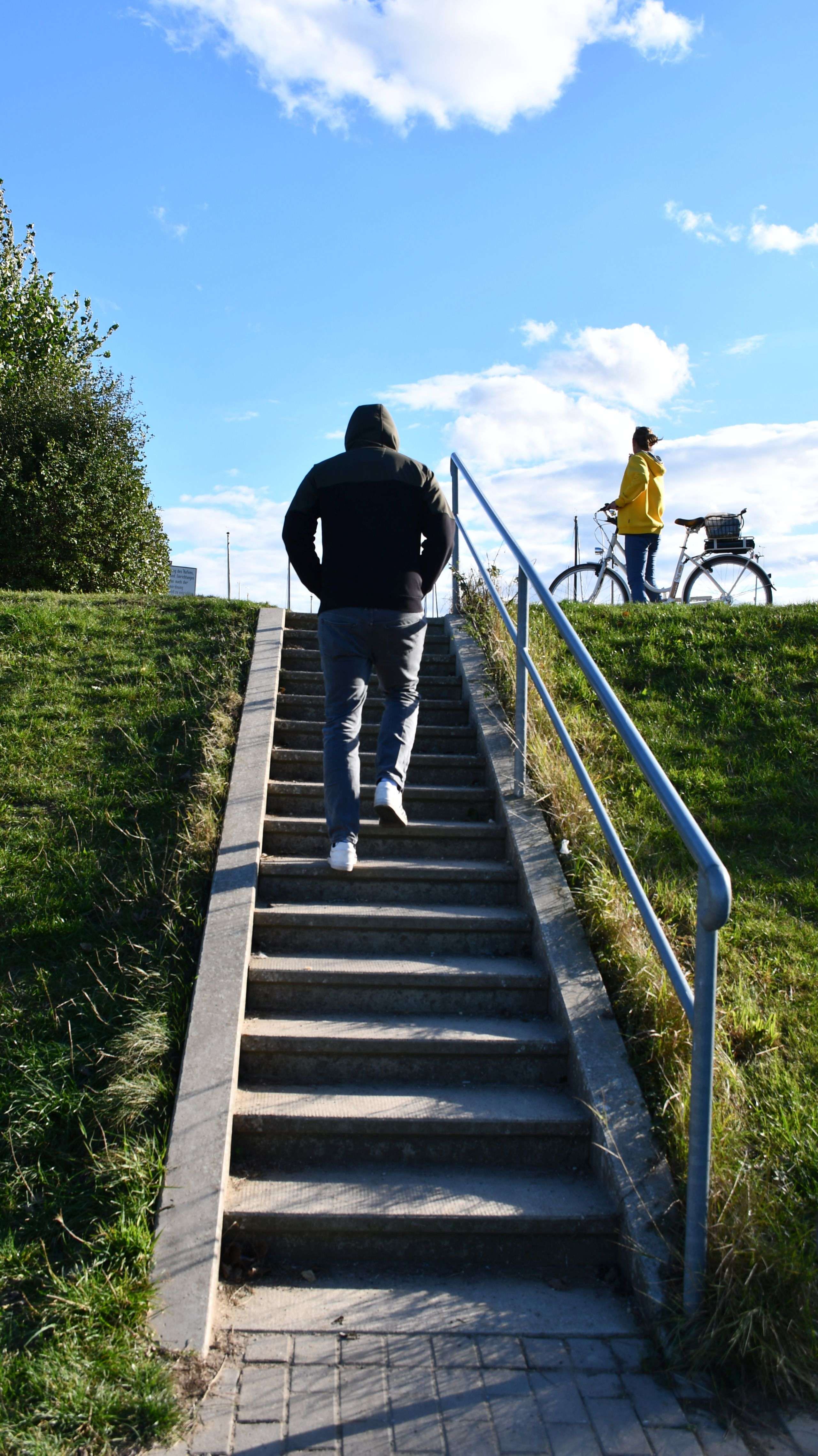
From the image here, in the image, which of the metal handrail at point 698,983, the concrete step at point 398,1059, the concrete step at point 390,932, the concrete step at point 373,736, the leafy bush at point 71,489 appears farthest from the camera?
the leafy bush at point 71,489

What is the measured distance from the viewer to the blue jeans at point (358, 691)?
4152mm

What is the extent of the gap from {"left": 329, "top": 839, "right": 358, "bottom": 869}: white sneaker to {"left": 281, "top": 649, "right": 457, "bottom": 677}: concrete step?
8.68 ft

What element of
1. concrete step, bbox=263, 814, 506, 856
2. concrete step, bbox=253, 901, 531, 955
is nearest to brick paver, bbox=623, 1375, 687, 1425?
concrete step, bbox=253, 901, 531, 955

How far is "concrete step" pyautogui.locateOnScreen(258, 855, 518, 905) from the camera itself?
172 inches

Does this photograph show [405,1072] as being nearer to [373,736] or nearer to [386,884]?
[386,884]

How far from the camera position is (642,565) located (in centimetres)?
902

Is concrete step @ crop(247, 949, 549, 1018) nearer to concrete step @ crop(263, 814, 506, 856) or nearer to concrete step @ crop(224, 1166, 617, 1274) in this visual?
concrete step @ crop(224, 1166, 617, 1274)

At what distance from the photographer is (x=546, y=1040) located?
3541mm

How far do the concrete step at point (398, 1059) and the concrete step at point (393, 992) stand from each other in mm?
233

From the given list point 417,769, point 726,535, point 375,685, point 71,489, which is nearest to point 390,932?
point 417,769

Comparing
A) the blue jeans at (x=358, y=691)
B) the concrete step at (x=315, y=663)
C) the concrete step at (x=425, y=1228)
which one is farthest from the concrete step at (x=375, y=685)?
the concrete step at (x=425, y=1228)

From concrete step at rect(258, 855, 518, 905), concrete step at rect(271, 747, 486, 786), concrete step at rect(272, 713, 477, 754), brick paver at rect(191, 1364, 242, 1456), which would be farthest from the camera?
concrete step at rect(272, 713, 477, 754)

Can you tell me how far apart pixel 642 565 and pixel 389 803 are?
5.57 meters

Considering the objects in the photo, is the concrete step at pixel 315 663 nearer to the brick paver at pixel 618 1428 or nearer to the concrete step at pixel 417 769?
the concrete step at pixel 417 769
